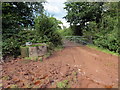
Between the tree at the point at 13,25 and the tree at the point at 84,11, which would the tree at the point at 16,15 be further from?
the tree at the point at 84,11

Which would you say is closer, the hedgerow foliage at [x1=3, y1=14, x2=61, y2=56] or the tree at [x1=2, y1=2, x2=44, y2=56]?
the tree at [x1=2, y1=2, x2=44, y2=56]

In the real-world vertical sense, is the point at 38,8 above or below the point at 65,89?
above

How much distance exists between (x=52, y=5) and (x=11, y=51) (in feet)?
16.0

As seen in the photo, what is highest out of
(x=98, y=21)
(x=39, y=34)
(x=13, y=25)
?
(x=98, y=21)

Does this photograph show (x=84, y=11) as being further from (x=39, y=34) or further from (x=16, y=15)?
(x=16, y=15)

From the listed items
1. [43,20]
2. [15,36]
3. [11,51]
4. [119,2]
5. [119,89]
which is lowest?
[119,89]

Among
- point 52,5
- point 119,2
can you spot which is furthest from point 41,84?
point 52,5

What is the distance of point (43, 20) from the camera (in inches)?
183

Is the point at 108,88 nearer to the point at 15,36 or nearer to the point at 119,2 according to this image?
the point at 15,36

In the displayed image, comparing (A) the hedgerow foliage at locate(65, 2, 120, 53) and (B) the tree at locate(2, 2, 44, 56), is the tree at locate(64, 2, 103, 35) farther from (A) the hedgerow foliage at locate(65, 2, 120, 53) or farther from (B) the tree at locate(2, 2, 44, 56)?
(B) the tree at locate(2, 2, 44, 56)

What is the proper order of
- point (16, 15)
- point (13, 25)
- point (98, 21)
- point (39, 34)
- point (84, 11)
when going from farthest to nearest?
point (98, 21), point (84, 11), point (16, 15), point (39, 34), point (13, 25)

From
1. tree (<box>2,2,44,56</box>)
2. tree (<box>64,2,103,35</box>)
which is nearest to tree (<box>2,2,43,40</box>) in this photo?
tree (<box>2,2,44,56</box>)

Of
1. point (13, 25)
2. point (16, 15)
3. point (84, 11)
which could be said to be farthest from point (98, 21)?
point (13, 25)

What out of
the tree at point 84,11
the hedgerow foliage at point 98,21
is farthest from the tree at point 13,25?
the hedgerow foliage at point 98,21
